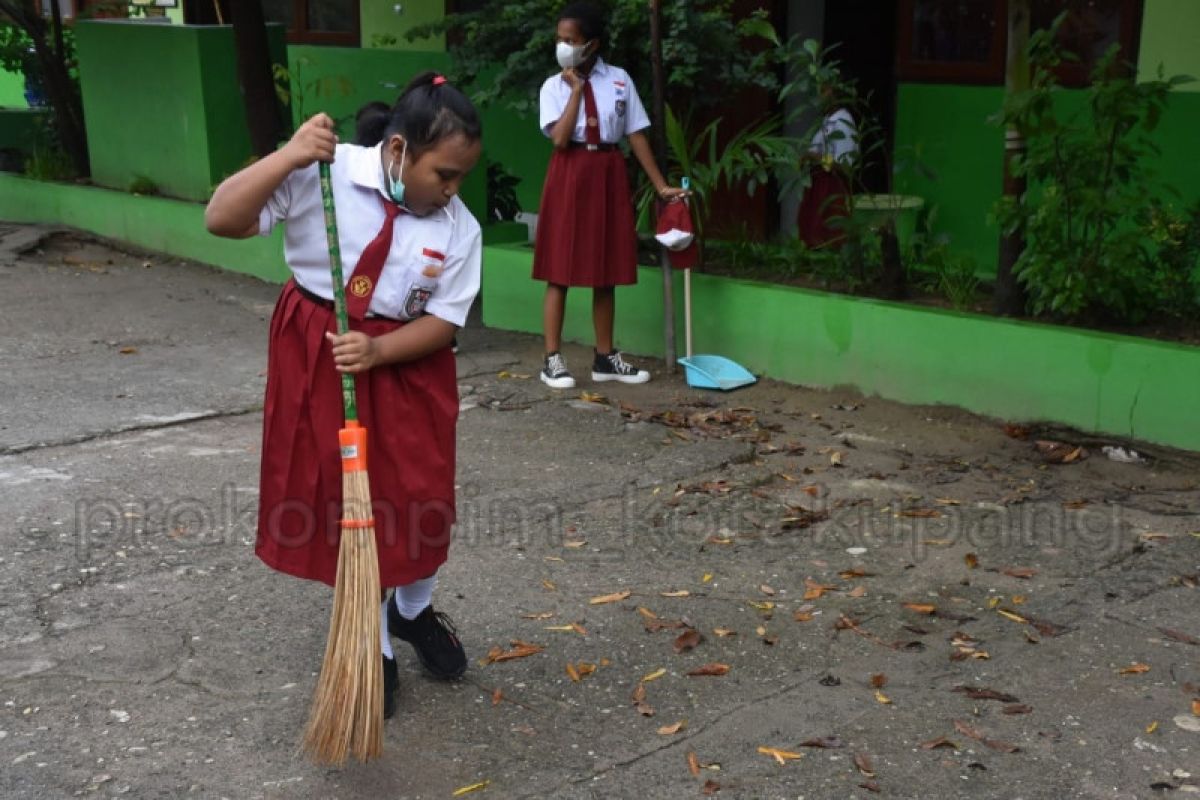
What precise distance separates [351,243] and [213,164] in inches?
279

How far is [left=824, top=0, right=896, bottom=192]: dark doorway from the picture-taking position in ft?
29.7

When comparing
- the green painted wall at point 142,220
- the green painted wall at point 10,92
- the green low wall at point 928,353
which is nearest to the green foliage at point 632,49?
the green low wall at point 928,353

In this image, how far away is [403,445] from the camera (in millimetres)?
3299

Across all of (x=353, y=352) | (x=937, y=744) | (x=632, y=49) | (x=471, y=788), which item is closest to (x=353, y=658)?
(x=471, y=788)

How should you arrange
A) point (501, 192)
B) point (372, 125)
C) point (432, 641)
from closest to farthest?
point (372, 125)
point (432, 641)
point (501, 192)

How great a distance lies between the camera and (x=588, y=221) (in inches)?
257

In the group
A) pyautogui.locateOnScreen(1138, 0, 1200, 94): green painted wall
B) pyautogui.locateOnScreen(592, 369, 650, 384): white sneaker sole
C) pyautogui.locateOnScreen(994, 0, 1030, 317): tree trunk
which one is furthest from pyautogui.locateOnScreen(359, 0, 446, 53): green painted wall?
pyautogui.locateOnScreen(994, 0, 1030, 317): tree trunk

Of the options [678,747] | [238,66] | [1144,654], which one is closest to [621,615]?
[678,747]

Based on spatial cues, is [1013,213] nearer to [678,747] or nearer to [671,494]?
[671,494]

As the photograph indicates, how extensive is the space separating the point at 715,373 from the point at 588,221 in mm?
926

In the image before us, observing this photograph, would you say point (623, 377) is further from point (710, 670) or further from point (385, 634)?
point (385, 634)

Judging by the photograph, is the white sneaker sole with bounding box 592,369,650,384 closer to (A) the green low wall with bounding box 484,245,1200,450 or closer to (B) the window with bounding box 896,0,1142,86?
(A) the green low wall with bounding box 484,245,1200,450

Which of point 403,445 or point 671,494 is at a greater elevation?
point 403,445

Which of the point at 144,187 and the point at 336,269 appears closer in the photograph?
the point at 336,269
